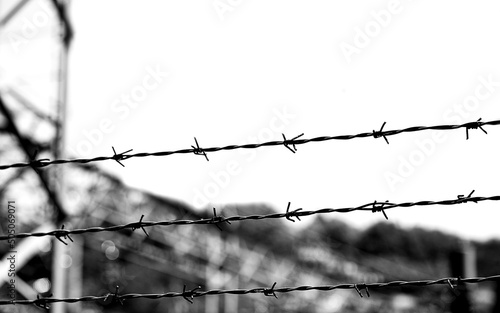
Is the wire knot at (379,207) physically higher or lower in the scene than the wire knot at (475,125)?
lower

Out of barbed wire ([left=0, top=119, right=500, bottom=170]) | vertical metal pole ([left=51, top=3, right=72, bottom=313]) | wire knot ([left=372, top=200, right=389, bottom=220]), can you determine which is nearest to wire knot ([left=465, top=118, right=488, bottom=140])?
barbed wire ([left=0, top=119, right=500, bottom=170])

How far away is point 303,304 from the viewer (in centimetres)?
2212

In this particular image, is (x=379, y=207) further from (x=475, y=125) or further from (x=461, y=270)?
(x=461, y=270)

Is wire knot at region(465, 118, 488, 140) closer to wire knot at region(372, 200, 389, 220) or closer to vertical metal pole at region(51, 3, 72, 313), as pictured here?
wire knot at region(372, 200, 389, 220)

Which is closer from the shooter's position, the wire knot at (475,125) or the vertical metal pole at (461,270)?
the wire knot at (475,125)

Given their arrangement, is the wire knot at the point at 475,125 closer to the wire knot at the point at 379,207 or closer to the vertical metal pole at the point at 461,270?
the wire knot at the point at 379,207

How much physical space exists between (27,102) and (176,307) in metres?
16.8

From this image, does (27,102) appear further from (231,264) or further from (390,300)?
(390,300)

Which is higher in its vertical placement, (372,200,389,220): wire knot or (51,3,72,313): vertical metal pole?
(51,3,72,313): vertical metal pole

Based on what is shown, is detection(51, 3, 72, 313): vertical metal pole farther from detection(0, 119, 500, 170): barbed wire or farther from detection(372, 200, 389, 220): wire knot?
detection(372, 200, 389, 220): wire knot

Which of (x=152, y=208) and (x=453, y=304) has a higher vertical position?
(x=152, y=208)

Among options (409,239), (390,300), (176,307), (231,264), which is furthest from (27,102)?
(409,239)

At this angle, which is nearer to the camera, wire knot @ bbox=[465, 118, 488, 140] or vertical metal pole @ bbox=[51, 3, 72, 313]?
wire knot @ bbox=[465, 118, 488, 140]

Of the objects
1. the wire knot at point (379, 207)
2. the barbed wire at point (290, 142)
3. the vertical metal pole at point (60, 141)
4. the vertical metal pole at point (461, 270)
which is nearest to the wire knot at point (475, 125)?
the barbed wire at point (290, 142)
